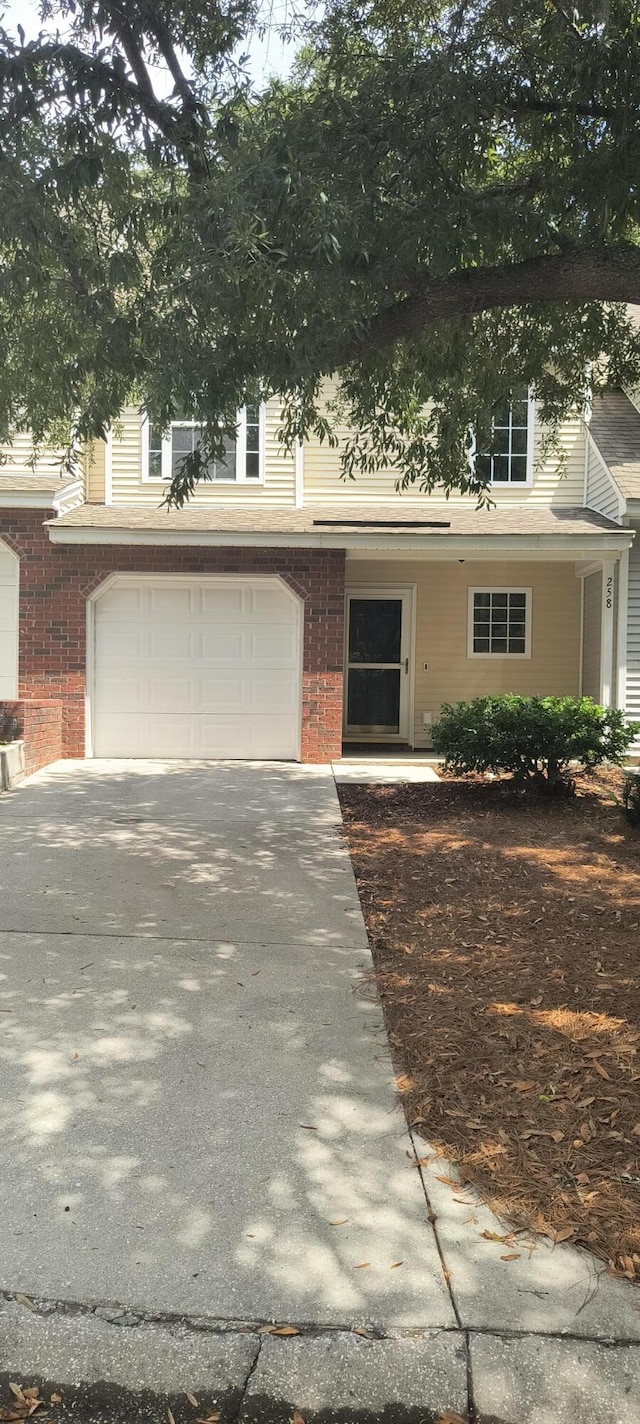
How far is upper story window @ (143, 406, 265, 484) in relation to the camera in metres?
13.1

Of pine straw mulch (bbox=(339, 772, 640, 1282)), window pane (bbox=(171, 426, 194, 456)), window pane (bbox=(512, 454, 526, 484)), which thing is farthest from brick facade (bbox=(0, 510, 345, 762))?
pine straw mulch (bbox=(339, 772, 640, 1282))

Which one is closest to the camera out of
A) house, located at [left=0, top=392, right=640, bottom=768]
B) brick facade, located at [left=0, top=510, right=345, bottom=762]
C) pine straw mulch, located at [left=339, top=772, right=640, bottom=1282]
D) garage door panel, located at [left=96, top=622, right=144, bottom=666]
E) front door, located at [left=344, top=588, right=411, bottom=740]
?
pine straw mulch, located at [left=339, top=772, right=640, bottom=1282]

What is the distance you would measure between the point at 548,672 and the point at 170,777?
6.02 m

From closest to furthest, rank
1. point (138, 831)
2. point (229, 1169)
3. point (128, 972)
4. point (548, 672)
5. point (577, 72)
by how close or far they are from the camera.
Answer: point (229, 1169) < point (128, 972) < point (577, 72) < point (138, 831) < point (548, 672)

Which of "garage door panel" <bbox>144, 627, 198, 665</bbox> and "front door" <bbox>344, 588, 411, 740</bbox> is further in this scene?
"front door" <bbox>344, 588, 411, 740</bbox>

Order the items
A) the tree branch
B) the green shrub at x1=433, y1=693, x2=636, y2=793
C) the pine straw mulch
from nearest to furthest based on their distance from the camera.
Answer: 1. the pine straw mulch
2. the tree branch
3. the green shrub at x1=433, y1=693, x2=636, y2=793

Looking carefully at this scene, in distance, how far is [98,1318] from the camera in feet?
7.67

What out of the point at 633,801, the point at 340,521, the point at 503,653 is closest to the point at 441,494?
the point at 340,521

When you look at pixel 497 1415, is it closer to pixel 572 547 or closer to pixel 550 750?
pixel 550 750

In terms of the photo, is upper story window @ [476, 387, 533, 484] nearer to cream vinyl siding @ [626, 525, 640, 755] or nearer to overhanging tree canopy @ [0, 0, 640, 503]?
cream vinyl siding @ [626, 525, 640, 755]

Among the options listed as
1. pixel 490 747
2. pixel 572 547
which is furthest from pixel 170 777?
pixel 572 547

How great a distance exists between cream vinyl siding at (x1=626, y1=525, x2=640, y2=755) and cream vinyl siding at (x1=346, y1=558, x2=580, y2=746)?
1.49 metres

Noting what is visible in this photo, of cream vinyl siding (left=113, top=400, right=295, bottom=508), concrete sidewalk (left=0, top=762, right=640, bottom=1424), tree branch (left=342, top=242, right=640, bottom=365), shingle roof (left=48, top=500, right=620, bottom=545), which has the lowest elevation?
concrete sidewalk (left=0, top=762, right=640, bottom=1424)

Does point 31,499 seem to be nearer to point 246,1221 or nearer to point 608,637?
point 608,637
